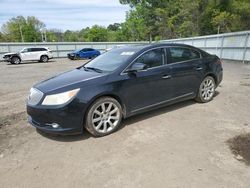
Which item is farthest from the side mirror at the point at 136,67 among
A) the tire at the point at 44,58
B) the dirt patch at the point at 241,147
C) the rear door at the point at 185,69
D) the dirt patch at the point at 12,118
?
the tire at the point at 44,58

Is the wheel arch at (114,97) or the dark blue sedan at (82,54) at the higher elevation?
the dark blue sedan at (82,54)

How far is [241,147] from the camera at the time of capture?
3467mm

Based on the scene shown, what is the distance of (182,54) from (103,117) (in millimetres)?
2521

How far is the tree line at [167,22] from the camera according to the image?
34.0m

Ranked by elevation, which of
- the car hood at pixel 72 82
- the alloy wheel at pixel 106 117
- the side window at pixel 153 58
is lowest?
the alloy wheel at pixel 106 117

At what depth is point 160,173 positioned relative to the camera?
114 inches

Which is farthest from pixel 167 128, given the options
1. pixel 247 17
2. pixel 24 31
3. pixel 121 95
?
pixel 24 31

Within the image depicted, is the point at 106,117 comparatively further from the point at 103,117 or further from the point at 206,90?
the point at 206,90

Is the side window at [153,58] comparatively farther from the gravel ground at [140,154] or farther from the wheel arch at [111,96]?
the gravel ground at [140,154]

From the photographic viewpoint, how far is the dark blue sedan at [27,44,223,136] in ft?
12.1

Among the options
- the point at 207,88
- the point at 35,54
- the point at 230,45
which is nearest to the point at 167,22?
the point at 35,54

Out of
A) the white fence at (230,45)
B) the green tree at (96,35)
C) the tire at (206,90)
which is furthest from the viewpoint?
the green tree at (96,35)

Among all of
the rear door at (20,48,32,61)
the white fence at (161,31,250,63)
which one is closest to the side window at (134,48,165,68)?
the white fence at (161,31,250,63)

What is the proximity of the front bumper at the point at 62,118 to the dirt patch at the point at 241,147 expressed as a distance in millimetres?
2470
